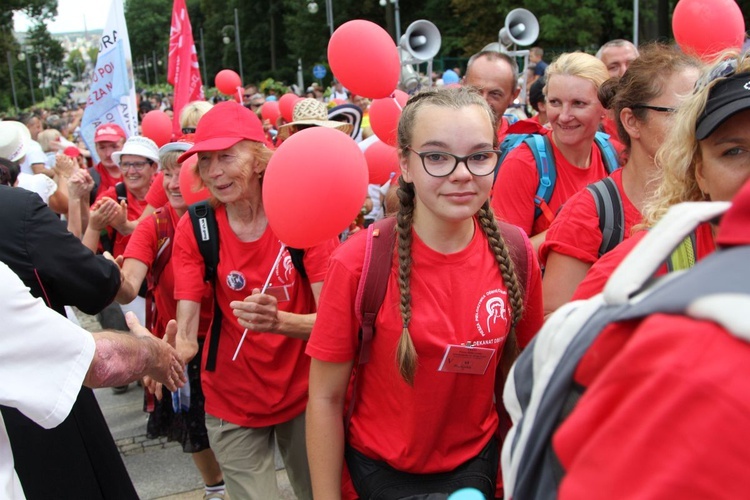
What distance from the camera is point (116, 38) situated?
7301 mm

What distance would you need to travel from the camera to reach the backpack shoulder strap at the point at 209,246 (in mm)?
3240

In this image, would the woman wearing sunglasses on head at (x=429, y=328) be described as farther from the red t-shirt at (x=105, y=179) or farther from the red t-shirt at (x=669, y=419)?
the red t-shirt at (x=105, y=179)

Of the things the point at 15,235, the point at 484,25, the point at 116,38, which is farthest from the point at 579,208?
the point at 484,25

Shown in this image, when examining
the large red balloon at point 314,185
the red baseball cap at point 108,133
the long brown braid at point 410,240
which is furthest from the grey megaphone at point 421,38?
the long brown braid at point 410,240

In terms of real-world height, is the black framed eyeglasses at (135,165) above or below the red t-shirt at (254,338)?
above

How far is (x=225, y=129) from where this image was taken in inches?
131

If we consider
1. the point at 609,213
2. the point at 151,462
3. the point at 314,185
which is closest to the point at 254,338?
the point at 314,185

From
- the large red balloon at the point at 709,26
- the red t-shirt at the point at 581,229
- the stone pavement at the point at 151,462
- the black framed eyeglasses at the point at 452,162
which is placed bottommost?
the stone pavement at the point at 151,462

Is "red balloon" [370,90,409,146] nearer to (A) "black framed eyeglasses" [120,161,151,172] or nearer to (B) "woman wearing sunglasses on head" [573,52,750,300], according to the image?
(A) "black framed eyeglasses" [120,161,151,172]

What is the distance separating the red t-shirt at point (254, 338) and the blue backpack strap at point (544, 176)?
3.17ft

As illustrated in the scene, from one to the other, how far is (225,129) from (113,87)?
14.8ft

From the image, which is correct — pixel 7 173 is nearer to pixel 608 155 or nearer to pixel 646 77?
pixel 646 77

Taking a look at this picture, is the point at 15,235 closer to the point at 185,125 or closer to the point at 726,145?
the point at 726,145

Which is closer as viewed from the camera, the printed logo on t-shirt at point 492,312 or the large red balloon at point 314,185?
the printed logo on t-shirt at point 492,312
